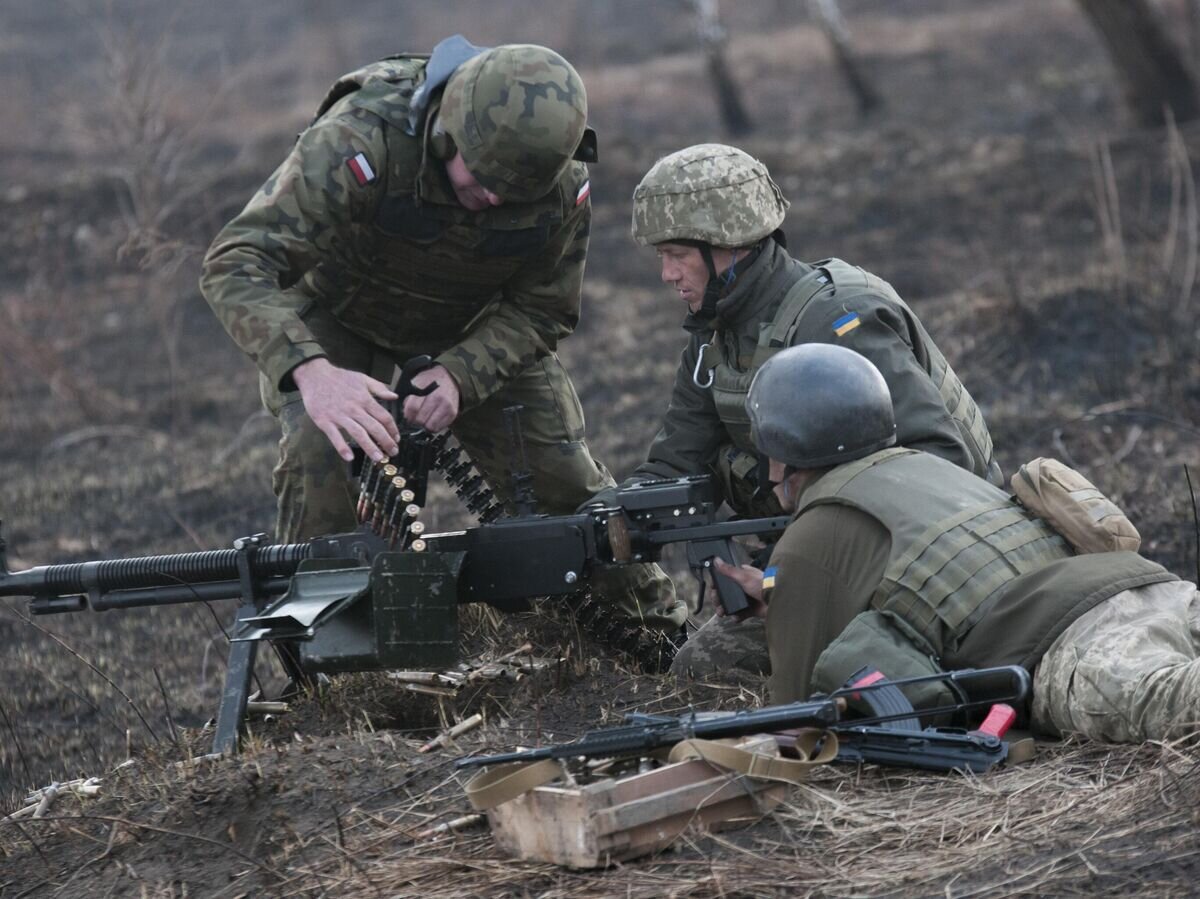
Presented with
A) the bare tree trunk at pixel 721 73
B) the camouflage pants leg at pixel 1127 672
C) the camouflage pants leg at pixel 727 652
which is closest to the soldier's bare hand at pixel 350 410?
the camouflage pants leg at pixel 727 652

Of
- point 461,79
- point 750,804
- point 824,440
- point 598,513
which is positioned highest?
point 461,79

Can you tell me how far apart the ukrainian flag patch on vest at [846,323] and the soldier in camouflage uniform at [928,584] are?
2.15ft

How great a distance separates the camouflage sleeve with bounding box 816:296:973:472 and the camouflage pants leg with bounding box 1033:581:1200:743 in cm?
93

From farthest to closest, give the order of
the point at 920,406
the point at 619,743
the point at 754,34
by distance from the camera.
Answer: the point at 754,34 → the point at 920,406 → the point at 619,743

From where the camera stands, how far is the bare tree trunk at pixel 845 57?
2145 cm

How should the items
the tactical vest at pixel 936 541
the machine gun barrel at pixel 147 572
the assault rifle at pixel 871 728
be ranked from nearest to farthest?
the assault rifle at pixel 871 728, the tactical vest at pixel 936 541, the machine gun barrel at pixel 147 572

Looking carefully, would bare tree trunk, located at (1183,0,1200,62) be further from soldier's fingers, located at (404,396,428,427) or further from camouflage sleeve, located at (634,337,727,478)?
soldier's fingers, located at (404,396,428,427)

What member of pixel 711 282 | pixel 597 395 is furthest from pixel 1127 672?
pixel 597 395

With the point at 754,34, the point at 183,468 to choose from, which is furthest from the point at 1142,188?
the point at 754,34

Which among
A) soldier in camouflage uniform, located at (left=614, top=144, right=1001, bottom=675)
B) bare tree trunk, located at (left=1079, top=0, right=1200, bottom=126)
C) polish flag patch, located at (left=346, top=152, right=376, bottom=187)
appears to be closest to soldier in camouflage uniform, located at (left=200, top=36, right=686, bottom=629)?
polish flag patch, located at (left=346, top=152, right=376, bottom=187)

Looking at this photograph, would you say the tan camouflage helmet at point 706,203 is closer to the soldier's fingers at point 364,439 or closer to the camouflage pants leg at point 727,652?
the soldier's fingers at point 364,439

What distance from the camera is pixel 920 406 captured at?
5305 mm

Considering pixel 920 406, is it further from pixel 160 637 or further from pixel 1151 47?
pixel 1151 47

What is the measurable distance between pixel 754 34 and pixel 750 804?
26636 millimetres
